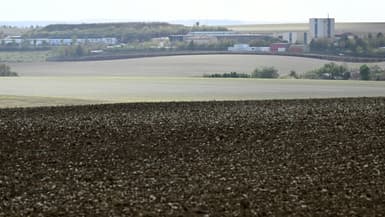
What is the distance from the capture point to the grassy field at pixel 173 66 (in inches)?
2506

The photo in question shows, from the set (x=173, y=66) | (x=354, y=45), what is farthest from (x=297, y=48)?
(x=173, y=66)

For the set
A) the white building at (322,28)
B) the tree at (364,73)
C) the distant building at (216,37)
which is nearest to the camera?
the tree at (364,73)

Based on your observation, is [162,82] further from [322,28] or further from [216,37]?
[216,37]

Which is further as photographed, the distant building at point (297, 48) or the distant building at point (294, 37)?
the distant building at point (294, 37)

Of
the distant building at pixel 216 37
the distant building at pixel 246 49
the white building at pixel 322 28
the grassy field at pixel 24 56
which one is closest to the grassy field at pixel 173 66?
the distant building at pixel 246 49

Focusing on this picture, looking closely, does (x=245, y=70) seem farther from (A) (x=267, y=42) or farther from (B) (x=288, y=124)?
(B) (x=288, y=124)

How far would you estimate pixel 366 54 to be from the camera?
69000 millimetres

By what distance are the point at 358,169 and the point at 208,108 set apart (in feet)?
30.0

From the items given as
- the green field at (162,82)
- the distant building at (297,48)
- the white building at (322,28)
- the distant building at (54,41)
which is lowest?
the green field at (162,82)

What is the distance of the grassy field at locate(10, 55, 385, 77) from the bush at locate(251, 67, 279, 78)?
1060 millimetres

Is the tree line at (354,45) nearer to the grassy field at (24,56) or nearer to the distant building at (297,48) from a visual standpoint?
the distant building at (297,48)

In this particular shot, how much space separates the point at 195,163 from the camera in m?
11.0

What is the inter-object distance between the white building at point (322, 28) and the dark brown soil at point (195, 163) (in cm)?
6383

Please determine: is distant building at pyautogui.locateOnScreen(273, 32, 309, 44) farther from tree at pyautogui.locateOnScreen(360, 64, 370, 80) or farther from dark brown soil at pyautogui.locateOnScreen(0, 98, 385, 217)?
dark brown soil at pyautogui.locateOnScreen(0, 98, 385, 217)
